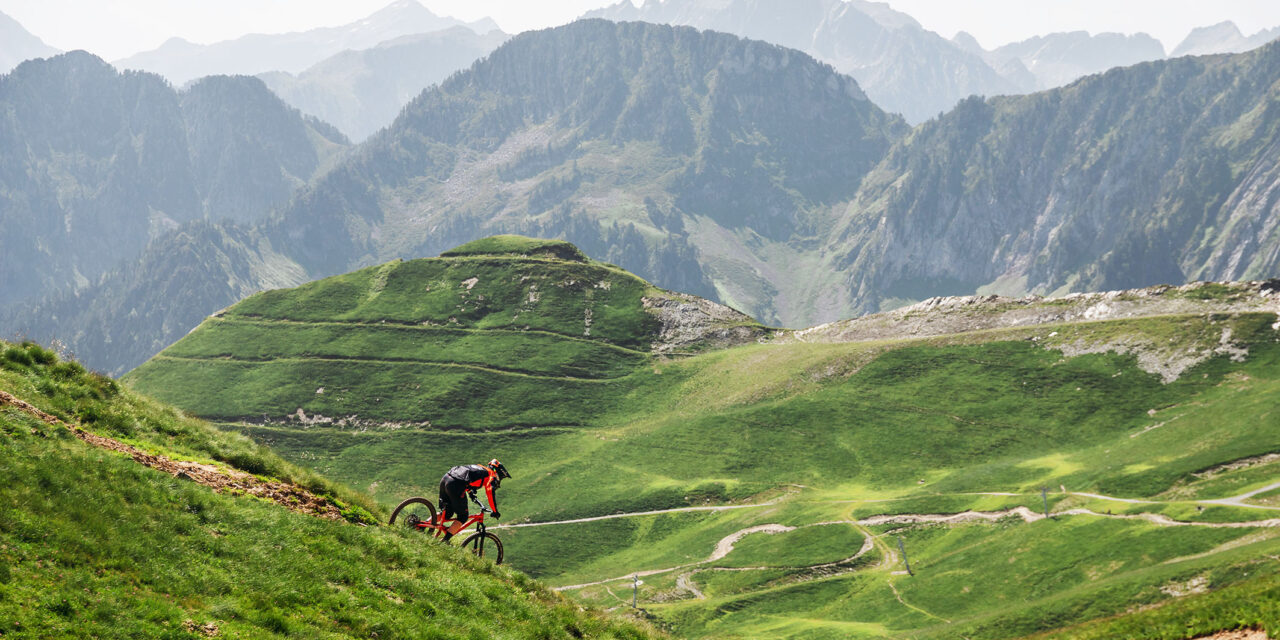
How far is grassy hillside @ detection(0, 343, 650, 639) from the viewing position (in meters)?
25.2

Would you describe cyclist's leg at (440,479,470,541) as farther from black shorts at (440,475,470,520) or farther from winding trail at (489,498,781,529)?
winding trail at (489,498,781,529)

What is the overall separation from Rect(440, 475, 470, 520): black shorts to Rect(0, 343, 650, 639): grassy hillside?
75.0 inches

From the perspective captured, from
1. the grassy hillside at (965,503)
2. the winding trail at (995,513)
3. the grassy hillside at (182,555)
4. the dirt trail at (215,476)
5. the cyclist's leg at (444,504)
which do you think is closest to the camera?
the grassy hillside at (182,555)

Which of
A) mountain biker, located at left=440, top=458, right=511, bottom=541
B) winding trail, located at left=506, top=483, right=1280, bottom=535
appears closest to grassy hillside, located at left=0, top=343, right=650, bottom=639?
mountain biker, located at left=440, top=458, right=511, bottom=541

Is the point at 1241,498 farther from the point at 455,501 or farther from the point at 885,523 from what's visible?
the point at 455,501

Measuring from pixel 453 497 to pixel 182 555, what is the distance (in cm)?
1253

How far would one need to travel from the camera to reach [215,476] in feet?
121

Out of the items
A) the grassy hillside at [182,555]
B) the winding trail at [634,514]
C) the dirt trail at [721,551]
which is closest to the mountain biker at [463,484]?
the grassy hillside at [182,555]

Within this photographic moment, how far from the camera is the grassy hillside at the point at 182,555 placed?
25.2m

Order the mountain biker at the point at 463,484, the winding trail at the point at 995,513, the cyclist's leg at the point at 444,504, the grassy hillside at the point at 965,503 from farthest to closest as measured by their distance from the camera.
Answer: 1. the winding trail at the point at 995,513
2. the grassy hillside at the point at 965,503
3. the cyclist's leg at the point at 444,504
4. the mountain biker at the point at 463,484

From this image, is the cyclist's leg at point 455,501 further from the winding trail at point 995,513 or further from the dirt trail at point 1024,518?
the winding trail at point 995,513

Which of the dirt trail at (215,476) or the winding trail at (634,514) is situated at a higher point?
the dirt trail at (215,476)

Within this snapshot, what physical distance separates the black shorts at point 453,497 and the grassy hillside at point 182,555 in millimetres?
1904

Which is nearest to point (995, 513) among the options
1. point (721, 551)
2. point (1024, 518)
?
point (1024, 518)
